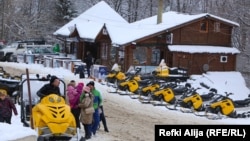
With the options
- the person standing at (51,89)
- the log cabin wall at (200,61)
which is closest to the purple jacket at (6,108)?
the person standing at (51,89)

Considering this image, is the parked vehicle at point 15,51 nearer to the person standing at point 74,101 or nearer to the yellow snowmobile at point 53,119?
the person standing at point 74,101

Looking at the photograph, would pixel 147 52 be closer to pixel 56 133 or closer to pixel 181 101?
pixel 181 101

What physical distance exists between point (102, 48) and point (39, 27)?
26925mm

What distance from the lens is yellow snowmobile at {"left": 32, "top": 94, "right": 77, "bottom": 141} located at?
32.8 feet

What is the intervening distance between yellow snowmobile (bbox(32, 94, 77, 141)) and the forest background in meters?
41.9

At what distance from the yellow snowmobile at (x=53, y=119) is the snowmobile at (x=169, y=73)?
20771mm

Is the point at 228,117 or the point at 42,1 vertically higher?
the point at 42,1

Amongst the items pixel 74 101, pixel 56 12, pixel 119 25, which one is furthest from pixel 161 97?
pixel 56 12

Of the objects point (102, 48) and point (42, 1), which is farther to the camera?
point (42, 1)

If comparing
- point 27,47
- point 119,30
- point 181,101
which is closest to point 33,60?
point 27,47

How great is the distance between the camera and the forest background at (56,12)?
5447 centimetres

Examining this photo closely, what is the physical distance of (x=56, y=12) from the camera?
210ft

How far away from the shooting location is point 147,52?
35938mm

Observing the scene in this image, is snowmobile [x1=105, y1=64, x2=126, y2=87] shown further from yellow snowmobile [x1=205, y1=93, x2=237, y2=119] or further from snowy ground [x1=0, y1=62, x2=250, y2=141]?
yellow snowmobile [x1=205, y1=93, x2=237, y2=119]
